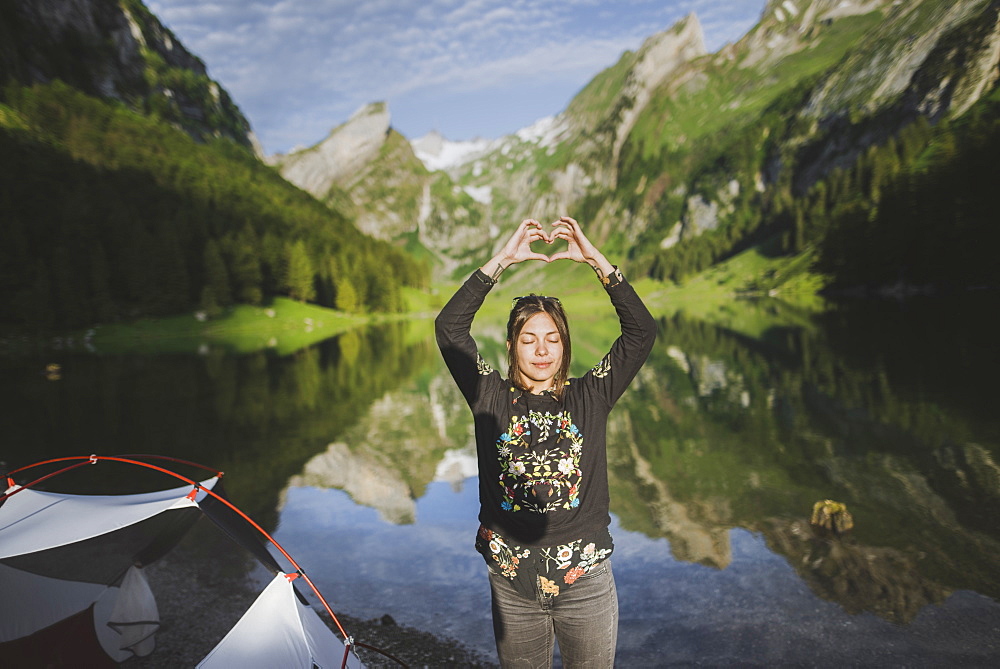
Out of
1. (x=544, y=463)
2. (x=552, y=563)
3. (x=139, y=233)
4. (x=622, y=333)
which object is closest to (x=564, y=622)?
(x=552, y=563)

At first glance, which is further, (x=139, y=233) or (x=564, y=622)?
(x=139, y=233)

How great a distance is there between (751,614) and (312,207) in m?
194

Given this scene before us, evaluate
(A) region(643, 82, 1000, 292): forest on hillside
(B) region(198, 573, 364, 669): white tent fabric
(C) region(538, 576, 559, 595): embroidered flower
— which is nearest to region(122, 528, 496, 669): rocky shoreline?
(B) region(198, 573, 364, 669): white tent fabric

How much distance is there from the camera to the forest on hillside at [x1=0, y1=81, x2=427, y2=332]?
7450 centimetres

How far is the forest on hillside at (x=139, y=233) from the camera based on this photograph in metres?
74.5

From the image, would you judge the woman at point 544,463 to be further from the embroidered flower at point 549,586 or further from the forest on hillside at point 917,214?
the forest on hillside at point 917,214

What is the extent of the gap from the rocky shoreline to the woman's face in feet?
17.9

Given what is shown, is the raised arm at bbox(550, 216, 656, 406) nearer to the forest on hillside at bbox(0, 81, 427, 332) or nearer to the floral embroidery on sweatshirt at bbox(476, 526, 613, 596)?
the floral embroidery on sweatshirt at bbox(476, 526, 613, 596)

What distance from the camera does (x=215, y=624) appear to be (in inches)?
339

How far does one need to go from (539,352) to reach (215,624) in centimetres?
802

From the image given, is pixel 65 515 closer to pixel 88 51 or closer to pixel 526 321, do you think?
pixel 526 321

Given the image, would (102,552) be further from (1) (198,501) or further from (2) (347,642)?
(2) (347,642)

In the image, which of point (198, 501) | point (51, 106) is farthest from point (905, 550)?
→ point (51, 106)

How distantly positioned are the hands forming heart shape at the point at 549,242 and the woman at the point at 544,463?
0.01m
